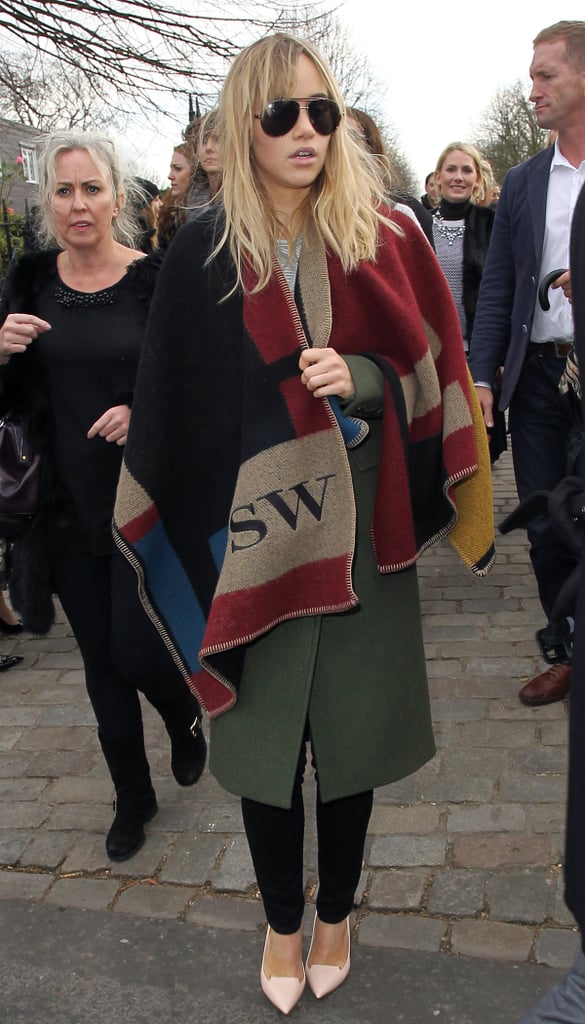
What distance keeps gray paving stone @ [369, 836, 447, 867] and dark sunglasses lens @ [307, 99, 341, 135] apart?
2002 millimetres

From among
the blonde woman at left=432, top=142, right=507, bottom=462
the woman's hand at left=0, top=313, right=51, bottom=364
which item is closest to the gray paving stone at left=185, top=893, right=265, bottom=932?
the woman's hand at left=0, top=313, right=51, bottom=364

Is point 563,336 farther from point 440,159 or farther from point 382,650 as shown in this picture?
point 440,159

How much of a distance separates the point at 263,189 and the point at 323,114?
0.64 ft

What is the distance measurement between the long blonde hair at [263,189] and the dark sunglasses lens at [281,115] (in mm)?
26

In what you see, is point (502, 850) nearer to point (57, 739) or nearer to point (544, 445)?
point (544, 445)

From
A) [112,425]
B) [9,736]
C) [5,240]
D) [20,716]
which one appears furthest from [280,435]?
[5,240]

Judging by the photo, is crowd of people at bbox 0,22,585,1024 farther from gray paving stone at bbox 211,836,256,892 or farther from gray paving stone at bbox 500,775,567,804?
gray paving stone at bbox 500,775,567,804

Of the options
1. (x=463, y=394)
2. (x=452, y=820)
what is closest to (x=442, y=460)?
(x=463, y=394)

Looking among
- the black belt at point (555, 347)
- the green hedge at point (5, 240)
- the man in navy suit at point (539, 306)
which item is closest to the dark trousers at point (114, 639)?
the man in navy suit at point (539, 306)

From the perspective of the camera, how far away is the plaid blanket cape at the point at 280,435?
2.12m

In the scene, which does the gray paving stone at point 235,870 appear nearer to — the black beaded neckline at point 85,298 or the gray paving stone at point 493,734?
the gray paving stone at point 493,734

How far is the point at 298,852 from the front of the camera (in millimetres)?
2416

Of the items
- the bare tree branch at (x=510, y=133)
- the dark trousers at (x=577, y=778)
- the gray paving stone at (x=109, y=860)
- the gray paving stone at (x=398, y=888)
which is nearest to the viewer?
the dark trousers at (x=577, y=778)

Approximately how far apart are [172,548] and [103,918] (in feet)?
3.81
